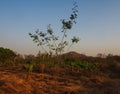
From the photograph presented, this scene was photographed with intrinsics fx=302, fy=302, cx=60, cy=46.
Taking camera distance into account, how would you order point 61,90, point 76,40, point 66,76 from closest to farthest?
point 61,90 < point 66,76 < point 76,40

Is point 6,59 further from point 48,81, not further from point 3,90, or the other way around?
point 3,90

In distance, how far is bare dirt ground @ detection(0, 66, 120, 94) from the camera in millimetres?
9086

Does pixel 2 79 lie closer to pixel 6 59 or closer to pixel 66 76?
pixel 66 76

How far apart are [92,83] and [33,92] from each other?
2711mm

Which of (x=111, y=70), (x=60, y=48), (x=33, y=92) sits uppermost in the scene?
(x=60, y=48)

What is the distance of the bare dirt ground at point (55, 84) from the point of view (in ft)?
29.8

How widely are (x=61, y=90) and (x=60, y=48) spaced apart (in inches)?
240

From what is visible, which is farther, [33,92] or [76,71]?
[76,71]

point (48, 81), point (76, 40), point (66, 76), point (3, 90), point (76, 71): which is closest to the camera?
point (3, 90)

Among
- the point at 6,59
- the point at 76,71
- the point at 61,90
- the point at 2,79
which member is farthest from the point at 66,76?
the point at 6,59

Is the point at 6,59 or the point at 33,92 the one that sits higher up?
the point at 6,59

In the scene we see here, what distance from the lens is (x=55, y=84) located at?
33.6 feet

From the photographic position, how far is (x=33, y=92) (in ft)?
29.7

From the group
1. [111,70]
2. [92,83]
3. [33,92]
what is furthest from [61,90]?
[111,70]
